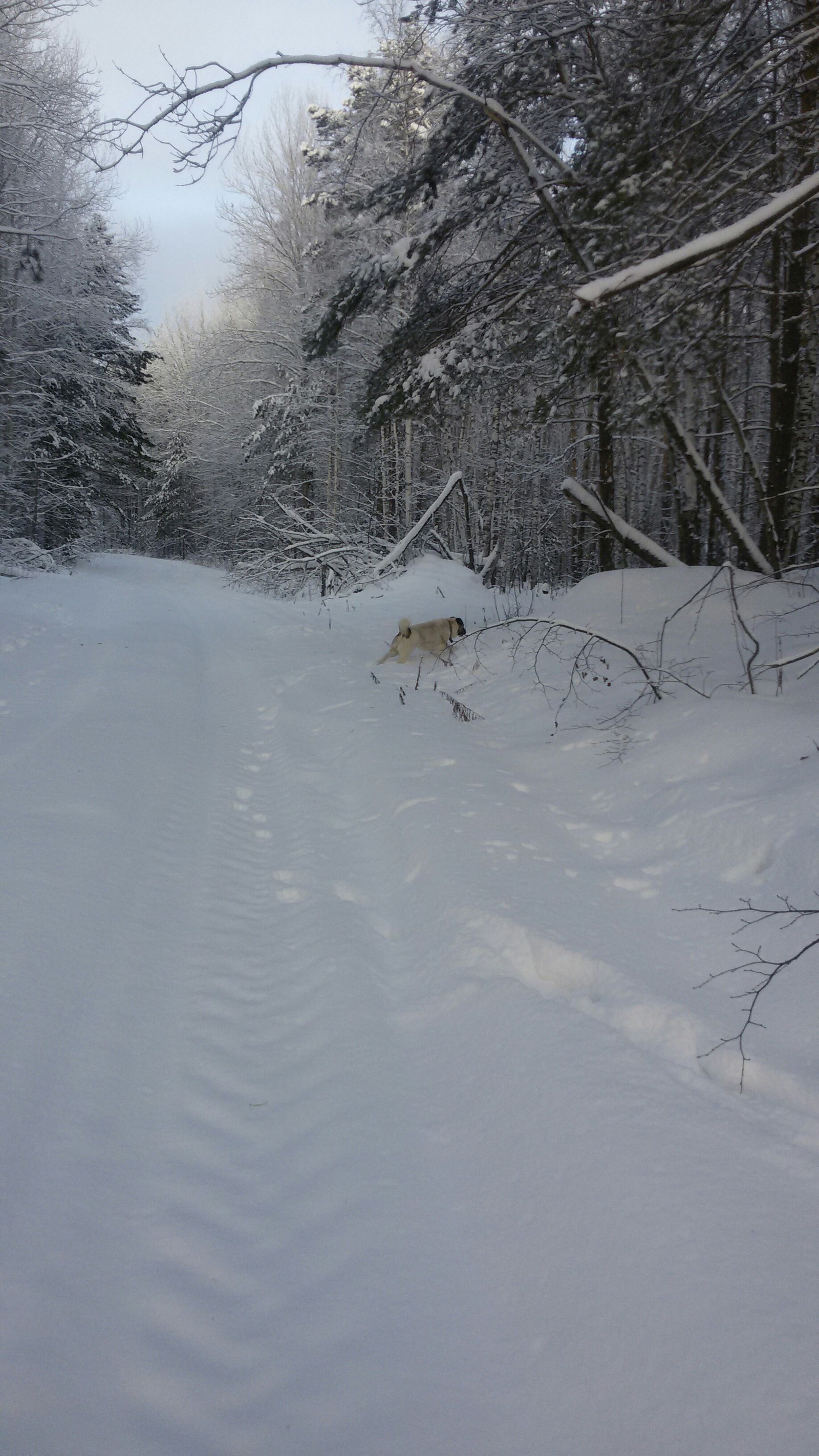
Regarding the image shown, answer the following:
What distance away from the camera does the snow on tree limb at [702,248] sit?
3.28 metres

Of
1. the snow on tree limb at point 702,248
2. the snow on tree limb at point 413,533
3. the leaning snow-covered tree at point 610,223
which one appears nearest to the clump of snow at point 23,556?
the snow on tree limb at point 413,533

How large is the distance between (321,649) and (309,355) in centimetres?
352

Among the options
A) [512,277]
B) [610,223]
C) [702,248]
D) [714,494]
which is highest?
[512,277]

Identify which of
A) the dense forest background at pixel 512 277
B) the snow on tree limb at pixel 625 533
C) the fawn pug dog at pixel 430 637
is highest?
the dense forest background at pixel 512 277

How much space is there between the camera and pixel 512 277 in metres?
7.36

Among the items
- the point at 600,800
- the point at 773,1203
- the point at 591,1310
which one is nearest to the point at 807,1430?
the point at 591,1310

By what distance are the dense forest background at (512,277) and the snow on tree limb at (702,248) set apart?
2.0 inches

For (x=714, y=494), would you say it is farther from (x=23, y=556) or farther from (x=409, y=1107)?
(x=23, y=556)

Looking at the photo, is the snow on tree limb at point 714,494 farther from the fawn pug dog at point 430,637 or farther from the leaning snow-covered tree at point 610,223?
the fawn pug dog at point 430,637

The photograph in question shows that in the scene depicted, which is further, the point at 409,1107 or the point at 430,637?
the point at 430,637

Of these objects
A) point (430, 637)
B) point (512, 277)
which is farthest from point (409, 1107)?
point (512, 277)

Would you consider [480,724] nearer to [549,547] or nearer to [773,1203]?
[773,1203]

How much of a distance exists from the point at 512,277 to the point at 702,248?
4.73m

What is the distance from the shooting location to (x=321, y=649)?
9602mm
